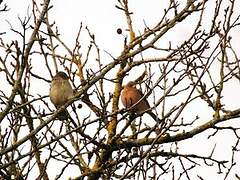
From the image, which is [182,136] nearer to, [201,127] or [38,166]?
[201,127]

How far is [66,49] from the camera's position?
8.12 meters

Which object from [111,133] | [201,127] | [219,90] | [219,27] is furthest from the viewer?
[111,133]

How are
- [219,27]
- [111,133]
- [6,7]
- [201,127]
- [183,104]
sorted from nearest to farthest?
[183,104], [6,7], [219,27], [201,127], [111,133]

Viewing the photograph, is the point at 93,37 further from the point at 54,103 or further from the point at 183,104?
the point at 183,104

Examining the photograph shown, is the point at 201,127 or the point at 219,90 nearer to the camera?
the point at 219,90

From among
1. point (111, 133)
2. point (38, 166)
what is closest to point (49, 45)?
point (111, 133)

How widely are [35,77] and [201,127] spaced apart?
2.27m

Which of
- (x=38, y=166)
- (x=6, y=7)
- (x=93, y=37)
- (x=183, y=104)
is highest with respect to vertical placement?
(x=93, y=37)

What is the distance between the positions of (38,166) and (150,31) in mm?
2092

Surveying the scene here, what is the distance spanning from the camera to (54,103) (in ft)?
19.0

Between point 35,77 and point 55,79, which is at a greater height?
point 35,77

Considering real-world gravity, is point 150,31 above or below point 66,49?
below

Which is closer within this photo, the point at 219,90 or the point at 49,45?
the point at 219,90

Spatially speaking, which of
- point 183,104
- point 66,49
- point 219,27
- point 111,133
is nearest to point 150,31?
point 219,27
